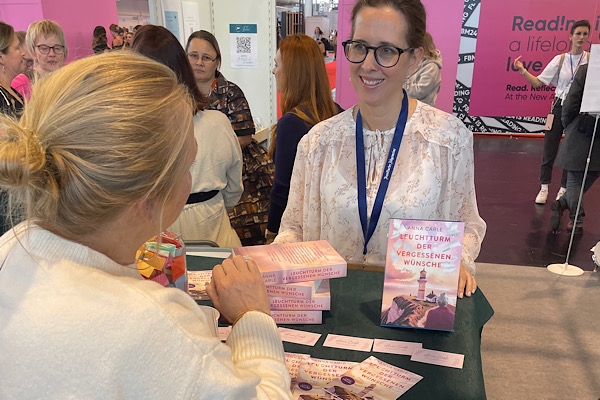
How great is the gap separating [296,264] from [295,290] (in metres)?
0.11

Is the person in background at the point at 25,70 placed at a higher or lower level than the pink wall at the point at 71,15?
lower

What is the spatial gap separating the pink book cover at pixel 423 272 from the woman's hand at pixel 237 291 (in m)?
0.45

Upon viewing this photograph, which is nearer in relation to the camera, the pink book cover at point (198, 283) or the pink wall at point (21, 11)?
the pink book cover at point (198, 283)

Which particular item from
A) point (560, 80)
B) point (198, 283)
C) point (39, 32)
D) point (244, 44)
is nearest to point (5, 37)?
point (39, 32)

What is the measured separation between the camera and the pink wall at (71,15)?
539 cm

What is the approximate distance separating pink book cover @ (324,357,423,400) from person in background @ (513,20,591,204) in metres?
4.88

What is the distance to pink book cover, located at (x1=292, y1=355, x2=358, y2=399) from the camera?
1069 millimetres

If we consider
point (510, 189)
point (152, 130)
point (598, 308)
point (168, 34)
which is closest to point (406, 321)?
point (152, 130)

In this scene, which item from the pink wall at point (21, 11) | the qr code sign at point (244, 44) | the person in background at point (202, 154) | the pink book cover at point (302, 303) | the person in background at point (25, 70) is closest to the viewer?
the pink book cover at point (302, 303)

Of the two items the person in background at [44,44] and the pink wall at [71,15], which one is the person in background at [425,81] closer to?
the person in background at [44,44]

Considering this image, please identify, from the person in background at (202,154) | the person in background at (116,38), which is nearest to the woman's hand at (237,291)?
the person in background at (202,154)

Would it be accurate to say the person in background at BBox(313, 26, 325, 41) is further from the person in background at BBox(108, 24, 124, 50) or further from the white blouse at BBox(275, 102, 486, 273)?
the white blouse at BBox(275, 102, 486, 273)

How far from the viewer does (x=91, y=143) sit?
0.70m

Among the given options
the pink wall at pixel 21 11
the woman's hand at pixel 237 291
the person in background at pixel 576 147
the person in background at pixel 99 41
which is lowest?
the person in background at pixel 576 147
